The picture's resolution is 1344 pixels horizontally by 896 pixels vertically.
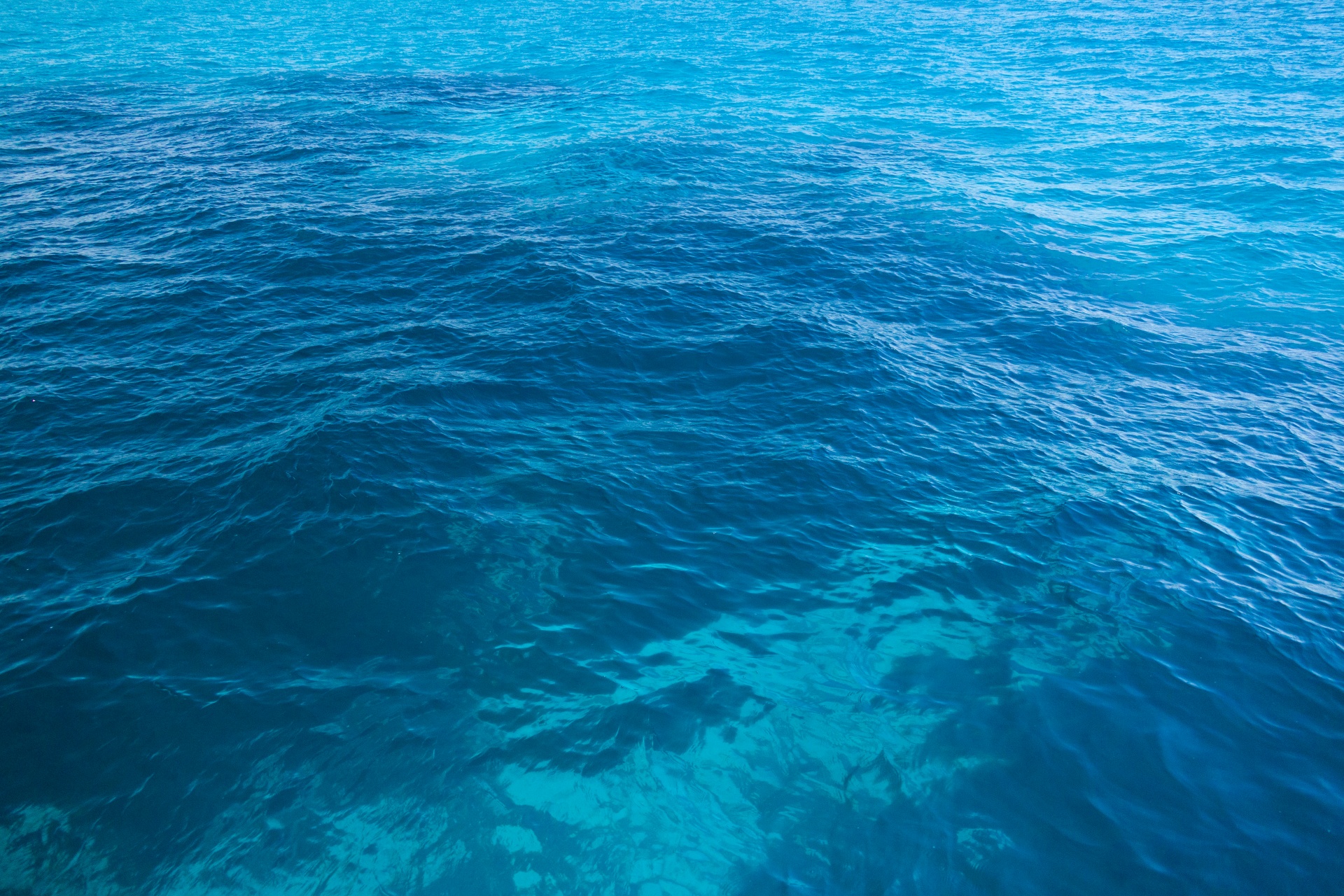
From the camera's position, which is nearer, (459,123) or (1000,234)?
(1000,234)

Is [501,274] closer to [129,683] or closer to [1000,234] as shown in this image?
[129,683]

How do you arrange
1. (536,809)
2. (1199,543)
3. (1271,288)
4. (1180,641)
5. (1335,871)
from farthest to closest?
(1271,288), (1199,543), (1180,641), (536,809), (1335,871)

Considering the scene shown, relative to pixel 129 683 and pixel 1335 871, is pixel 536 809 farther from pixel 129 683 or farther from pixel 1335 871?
pixel 1335 871

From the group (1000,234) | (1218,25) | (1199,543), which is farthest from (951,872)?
(1218,25)

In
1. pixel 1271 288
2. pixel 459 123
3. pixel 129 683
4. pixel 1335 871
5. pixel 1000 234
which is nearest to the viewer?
pixel 1335 871

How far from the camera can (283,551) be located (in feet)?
53.3

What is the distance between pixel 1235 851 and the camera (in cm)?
A: 1170

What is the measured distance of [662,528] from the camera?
57.7ft

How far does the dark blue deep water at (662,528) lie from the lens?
12141mm

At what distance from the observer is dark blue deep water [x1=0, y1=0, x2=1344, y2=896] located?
478 inches

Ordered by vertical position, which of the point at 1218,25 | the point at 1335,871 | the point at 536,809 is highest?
the point at 1218,25

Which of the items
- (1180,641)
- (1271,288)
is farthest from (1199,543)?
(1271,288)

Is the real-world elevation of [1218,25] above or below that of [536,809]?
above

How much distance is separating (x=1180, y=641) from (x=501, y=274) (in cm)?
2298
